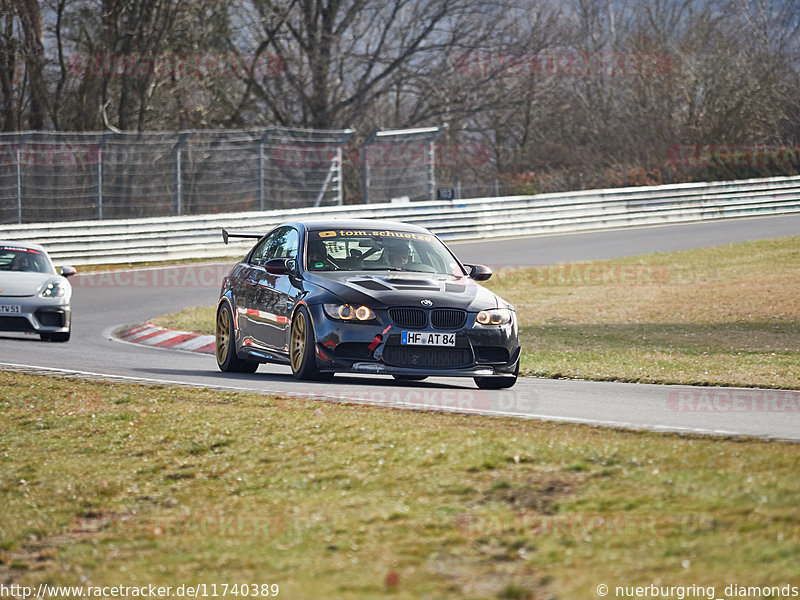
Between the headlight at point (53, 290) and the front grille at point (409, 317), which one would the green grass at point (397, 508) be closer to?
the front grille at point (409, 317)

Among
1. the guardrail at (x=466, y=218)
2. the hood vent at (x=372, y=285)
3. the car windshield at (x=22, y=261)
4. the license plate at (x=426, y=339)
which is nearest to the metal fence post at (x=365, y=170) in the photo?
the guardrail at (x=466, y=218)

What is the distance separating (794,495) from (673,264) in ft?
72.0

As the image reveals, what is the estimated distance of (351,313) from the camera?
1036 centimetres

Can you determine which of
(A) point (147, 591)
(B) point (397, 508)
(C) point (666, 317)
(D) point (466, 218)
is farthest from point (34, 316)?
(D) point (466, 218)

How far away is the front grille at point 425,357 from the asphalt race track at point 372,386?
236 millimetres

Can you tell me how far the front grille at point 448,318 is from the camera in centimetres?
1044

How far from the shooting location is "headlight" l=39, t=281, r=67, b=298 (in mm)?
16625

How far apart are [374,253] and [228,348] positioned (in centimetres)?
206

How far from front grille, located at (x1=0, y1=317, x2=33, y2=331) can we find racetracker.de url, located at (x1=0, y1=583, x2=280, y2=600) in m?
12.2

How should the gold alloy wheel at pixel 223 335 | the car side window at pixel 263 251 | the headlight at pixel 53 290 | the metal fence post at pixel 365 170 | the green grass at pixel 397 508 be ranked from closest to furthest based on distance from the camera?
the green grass at pixel 397 508 < the car side window at pixel 263 251 < the gold alloy wheel at pixel 223 335 < the headlight at pixel 53 290 < the metal fence post at pixel 365 170

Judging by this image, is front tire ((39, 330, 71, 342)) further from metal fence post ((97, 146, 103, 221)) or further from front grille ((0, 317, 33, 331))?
metal fence post ((97, 146, 103, 221))

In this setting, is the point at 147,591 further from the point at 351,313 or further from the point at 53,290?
the point at 53,290

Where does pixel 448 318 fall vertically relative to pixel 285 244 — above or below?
below

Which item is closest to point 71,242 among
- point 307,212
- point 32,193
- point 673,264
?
point 32,193
